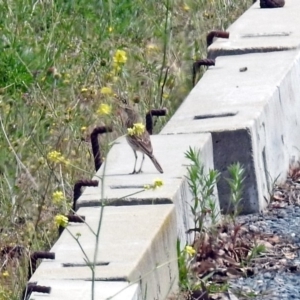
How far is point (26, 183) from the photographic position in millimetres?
6160

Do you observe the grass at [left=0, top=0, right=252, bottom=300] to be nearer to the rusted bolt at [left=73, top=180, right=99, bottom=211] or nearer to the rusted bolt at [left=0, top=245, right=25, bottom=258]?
the rusted bolt at [left=0, top=245, right=25, bottom=258]

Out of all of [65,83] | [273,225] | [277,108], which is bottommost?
[273,225]

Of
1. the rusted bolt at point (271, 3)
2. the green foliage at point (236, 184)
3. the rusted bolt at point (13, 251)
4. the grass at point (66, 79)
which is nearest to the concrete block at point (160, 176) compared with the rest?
the green foliage at point (236, 184)

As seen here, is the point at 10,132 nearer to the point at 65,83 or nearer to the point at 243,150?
the point at 65,83

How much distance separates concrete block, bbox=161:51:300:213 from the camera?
19.9ft

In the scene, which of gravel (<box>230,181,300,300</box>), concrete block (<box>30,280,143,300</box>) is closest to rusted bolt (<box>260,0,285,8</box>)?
gravel (<box>230,181,300,300</box>)

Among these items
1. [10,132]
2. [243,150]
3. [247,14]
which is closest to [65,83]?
[10,132]

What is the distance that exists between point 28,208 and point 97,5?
11.6ft

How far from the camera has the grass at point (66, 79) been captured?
5953 millimetres

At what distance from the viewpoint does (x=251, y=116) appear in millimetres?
6172

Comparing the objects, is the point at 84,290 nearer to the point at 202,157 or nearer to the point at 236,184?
the point at 236,184

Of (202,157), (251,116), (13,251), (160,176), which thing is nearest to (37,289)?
(13,251)

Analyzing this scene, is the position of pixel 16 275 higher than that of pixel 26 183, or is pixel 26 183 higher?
pixel 26 183

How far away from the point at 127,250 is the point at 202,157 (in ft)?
3.67
